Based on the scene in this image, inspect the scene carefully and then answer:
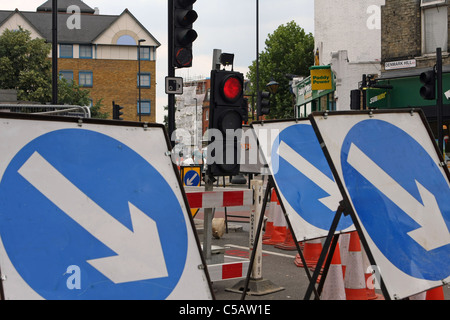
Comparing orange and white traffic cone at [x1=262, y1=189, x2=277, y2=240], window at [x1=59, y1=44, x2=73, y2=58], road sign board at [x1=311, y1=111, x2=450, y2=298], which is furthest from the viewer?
window at [x1=59, y1=44, x2=73, y2=58]

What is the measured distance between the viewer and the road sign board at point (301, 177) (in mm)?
5483

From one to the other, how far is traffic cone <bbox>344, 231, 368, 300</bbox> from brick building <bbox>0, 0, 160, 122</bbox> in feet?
232

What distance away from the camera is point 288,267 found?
879cm

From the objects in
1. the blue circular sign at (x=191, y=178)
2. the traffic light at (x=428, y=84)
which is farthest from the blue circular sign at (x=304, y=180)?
the traffic light at (x=428, y=84)

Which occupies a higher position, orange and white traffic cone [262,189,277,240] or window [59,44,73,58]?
window [59,44,73,58]

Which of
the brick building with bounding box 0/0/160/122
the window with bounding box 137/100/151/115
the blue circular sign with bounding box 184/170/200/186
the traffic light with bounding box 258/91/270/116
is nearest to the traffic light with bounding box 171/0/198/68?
the blue circular sign with bounding box 184/170/200/186

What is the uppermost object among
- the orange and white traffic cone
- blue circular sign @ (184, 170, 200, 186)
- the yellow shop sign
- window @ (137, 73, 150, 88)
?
window @ (137, 73, 150, 88)

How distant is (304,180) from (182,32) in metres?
4.13

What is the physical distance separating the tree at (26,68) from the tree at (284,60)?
22116mm

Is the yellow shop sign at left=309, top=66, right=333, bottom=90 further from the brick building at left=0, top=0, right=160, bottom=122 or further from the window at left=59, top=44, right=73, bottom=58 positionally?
the window at left=59, top=44, right=73, bottom=58

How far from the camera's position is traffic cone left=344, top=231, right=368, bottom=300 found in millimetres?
6031

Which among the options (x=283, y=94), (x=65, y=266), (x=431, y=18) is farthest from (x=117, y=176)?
(x=283, y=94)

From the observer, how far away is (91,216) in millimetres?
3127

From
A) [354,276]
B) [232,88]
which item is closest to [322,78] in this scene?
[232,88]
